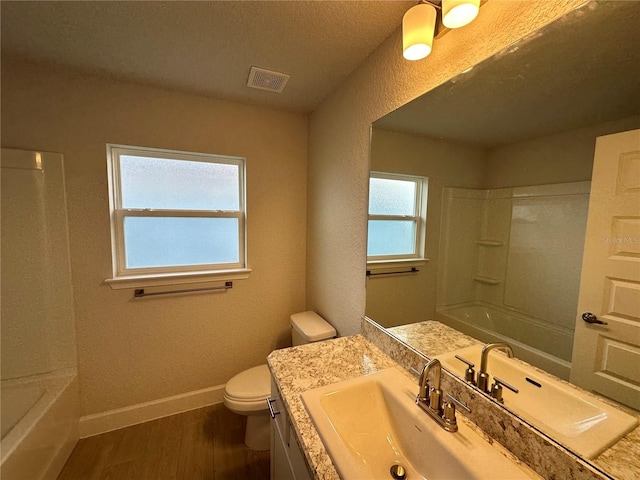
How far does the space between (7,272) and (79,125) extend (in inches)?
38.0

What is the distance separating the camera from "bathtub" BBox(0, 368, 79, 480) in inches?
46.3

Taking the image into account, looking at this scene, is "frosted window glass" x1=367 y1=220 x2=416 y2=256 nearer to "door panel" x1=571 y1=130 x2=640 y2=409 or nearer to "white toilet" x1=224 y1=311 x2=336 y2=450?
"door panel" x1=571 y1=130 x2=640 y2=409

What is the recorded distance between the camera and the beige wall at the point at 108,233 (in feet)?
5.00

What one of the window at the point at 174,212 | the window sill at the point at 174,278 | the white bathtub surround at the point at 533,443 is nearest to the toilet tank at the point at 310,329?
the window sill at the point at 174,278

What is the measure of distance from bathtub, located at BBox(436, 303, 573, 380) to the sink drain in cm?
48

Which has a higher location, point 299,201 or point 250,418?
point 299,201

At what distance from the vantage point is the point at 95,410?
172 cm

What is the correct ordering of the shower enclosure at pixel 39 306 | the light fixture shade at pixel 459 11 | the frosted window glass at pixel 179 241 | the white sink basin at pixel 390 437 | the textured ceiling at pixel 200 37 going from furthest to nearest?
the frosted window glass at pixel 179 241, the shower enclosure at pixel 39 306, the textured ceiling at pixel 200 37, the light fixture shade at pixel 459 11, the white sink basin at pixel 390 437

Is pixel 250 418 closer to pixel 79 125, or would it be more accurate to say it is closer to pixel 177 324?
pixel 177 324

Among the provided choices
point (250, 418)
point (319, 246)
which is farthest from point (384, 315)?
point (250, 418)

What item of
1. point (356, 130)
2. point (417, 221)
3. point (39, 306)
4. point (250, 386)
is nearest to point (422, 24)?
point (356, 130)

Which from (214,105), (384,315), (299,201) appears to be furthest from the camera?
(299,201)

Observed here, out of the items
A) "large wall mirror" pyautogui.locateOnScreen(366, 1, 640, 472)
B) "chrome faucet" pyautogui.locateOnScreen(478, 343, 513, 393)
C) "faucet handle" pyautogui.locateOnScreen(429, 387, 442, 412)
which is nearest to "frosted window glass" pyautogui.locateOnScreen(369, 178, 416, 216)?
"large wall mirror" pyautogui.locateOnScreen(366, 1, 640, 472)

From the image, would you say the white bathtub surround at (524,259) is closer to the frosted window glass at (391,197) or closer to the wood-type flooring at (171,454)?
the frosted window glass at (391,197)
